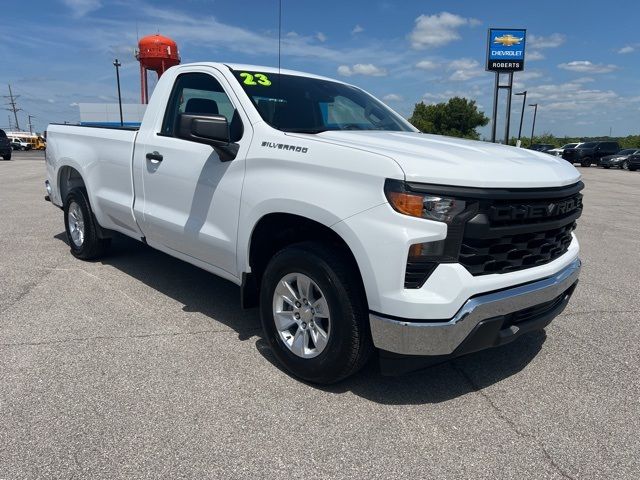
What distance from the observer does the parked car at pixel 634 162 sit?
33.7m

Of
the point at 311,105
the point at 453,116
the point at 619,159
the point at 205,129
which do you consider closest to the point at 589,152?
the point at 619,159

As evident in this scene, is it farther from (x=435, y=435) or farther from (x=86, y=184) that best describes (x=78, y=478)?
(x=86, y=184)

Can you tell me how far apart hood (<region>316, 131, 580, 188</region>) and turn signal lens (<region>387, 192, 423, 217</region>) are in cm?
9

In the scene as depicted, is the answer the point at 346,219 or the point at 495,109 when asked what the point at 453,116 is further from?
the point at 346,219

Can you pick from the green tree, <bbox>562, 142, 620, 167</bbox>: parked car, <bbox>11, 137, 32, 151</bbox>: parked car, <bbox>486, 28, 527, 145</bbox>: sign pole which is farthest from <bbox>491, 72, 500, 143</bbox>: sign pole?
<bbox>11, 137, 32, 151</bbox>: parked car

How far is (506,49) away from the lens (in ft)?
111

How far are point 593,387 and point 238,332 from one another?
2474mm

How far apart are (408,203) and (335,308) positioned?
734mm

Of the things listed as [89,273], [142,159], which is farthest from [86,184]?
[142,159]

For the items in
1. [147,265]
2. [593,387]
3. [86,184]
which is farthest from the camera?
[147,265]

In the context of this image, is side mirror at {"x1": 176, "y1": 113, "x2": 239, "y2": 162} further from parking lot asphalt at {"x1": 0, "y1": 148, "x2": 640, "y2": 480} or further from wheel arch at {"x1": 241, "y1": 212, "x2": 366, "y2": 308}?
parking lot asphalt at {"x1": 0, "y1": 148, "x2": 640, "y2": 480}

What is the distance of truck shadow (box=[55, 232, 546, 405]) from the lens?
320 centimetres

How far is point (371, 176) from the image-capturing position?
268cm

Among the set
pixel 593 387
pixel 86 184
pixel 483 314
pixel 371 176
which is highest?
pixel 371 176
